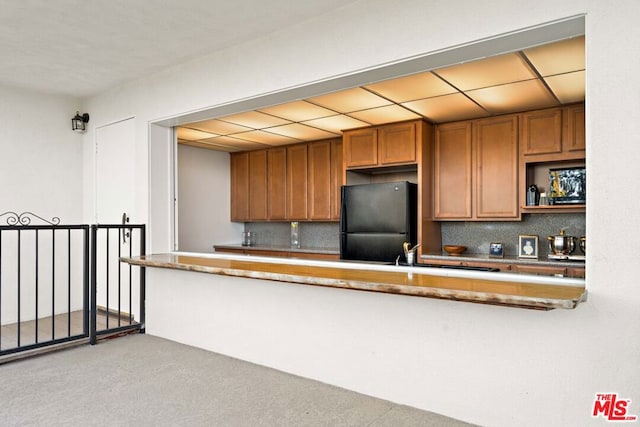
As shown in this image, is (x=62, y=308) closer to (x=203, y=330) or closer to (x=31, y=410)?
(x=203, y=330)

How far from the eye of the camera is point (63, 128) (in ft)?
15.7

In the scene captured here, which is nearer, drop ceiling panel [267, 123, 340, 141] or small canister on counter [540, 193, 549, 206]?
small canister on counter [540, 193, 549, 206]

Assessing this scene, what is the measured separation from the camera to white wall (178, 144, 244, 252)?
19.5 feet

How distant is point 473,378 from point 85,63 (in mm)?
3873

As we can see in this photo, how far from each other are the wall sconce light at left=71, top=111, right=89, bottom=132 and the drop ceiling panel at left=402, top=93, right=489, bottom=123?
3.47 metres

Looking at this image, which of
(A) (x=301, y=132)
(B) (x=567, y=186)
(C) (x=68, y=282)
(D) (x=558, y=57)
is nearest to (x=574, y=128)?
(B) (x=567, y=186)

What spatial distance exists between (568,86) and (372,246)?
7.41 ft

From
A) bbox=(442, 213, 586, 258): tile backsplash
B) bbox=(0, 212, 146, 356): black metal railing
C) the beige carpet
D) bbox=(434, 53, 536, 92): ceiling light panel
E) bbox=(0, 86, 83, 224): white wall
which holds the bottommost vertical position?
the beige carpet

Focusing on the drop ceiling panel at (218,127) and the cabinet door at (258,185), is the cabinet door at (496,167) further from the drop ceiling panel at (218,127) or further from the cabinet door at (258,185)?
the cabinet door at (258,185)

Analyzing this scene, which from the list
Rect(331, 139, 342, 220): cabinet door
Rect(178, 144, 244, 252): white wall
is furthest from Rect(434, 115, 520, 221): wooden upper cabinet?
Rect(178, 144, 244, 252): white wall

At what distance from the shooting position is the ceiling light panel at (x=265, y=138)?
5207 millimetres

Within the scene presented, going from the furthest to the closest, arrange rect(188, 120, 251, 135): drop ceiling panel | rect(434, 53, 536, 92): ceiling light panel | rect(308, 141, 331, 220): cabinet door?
rect(308, 141, 331, 220): cabinet door
rect(188, 120, 251, 135): drop ceiling panel
rect(434, 53, 536, 92): ceiling light panel

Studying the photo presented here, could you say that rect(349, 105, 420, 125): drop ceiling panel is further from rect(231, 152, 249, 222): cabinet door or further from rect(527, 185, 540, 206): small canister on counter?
rect(231, 152, 249, 222): cabinet door

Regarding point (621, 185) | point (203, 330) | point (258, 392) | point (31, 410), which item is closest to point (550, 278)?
point (621, 185)
